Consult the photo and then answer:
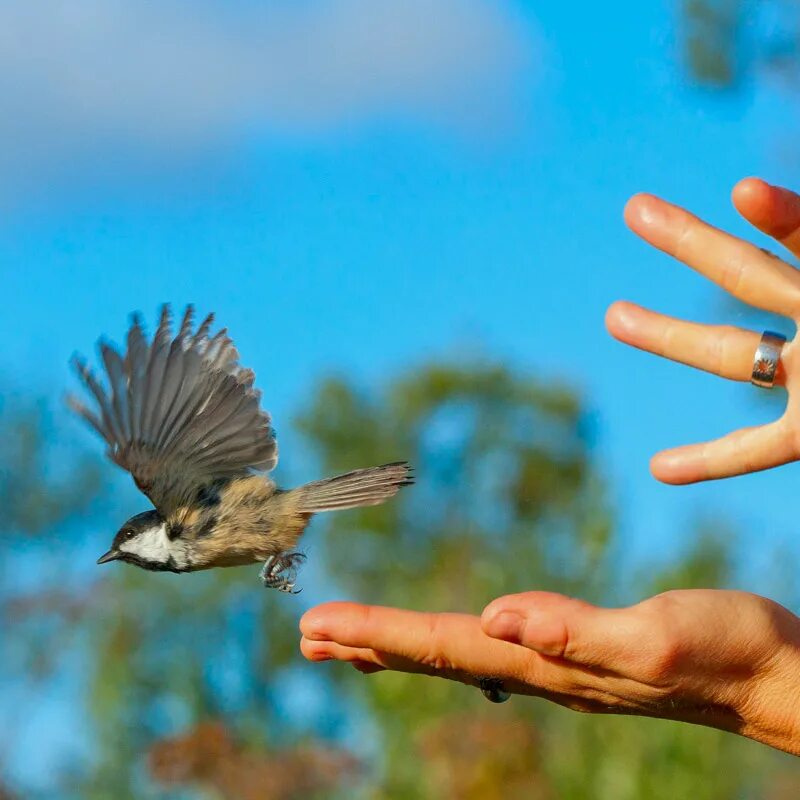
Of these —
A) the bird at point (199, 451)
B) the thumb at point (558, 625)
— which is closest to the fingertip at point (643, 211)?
the thumb at point (558, 625)

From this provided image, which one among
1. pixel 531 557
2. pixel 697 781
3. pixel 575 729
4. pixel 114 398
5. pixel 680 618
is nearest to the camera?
pixel 680 618

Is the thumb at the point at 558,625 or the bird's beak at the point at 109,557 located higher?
the bird's beak at the point at 109,557

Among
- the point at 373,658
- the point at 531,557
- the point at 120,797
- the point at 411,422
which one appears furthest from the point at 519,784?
the point at 373,658

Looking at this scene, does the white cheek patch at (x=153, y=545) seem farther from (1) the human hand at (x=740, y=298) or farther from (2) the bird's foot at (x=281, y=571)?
(1) the human hand at (x=740, y=298)

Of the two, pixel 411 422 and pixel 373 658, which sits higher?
pixel 411 422

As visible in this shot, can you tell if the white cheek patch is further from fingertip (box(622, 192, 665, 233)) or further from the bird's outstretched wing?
fingertip (box(622, 192, 665, 233))

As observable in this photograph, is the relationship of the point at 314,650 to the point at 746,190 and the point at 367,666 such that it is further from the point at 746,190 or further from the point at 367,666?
the point at 746,190

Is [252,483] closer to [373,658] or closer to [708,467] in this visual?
[373,658]
